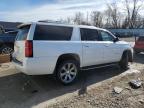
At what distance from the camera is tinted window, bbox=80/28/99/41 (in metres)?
7.19

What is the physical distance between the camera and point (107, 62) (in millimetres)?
8125

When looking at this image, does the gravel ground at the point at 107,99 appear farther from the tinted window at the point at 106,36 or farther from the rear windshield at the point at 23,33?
the rear windshield at the point at 23,33

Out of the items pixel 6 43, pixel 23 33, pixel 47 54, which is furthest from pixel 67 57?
pixel 6 43

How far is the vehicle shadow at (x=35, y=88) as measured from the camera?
5.49 meters

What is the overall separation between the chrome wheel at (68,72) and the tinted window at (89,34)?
3.45ft

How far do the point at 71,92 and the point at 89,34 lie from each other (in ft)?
7.52

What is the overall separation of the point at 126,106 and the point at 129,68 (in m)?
4.39

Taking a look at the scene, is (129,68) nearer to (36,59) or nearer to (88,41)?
(88,41)

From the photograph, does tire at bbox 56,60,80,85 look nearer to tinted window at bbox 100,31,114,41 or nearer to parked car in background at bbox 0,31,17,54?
tinted window at bbox 100,31,114,41

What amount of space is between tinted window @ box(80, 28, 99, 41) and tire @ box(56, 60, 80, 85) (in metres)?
0.97

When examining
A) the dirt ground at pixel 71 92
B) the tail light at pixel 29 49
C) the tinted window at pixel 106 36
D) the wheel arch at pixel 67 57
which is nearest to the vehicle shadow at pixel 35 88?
the dirt ground at pixel 71 92

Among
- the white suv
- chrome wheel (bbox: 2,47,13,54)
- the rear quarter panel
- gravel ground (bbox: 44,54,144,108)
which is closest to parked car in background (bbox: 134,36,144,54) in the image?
the white suv

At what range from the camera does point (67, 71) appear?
21.9ft

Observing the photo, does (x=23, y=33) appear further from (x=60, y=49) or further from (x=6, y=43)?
(x=6, y=43)
